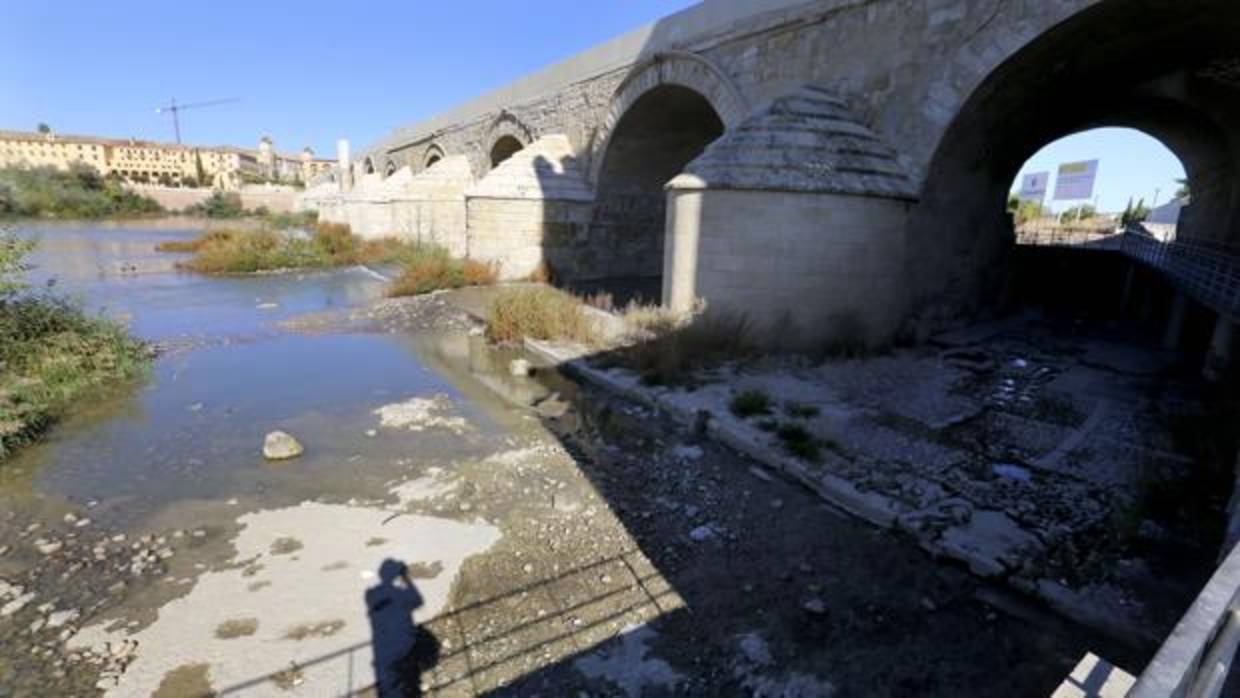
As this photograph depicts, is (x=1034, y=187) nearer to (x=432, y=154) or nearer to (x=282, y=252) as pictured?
(x=432, y=154)

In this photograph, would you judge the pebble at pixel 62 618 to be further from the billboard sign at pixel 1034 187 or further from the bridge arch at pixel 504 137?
the billboard sign at pixel 1034 187

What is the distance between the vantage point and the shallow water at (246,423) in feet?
14.0

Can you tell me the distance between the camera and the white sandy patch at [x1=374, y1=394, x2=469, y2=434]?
549 cm

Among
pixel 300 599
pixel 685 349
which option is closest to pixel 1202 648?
pixel 300 599

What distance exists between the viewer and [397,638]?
2789 millimetres

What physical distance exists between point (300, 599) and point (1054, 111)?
9841 mm

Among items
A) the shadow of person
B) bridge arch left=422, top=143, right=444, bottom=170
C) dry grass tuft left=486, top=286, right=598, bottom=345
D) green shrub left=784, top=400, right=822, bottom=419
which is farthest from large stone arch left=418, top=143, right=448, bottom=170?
the shadow of person

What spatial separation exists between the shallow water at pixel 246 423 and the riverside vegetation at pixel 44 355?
226 mm

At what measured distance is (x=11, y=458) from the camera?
470 centimetres

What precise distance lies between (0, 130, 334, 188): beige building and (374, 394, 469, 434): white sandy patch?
80131 millimetres

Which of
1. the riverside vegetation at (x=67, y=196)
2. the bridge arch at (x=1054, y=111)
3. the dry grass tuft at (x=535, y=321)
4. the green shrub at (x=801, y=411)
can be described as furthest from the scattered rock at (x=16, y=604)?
the riverside vegetation at (x=67, y=196)

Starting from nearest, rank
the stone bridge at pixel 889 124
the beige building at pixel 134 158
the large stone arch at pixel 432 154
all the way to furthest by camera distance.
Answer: the stone bridge at pixel 889 124
the large stone arch at pixel 432 154
the beige building at pixel 134 158

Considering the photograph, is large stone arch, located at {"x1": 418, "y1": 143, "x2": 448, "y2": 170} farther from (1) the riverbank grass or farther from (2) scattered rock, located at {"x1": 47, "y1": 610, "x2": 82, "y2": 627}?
(2) scattered rock, located at {"x1": 47, "y1": 610, "x2": 82, "y2": 627}

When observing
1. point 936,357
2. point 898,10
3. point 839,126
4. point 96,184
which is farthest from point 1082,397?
point 96,184
